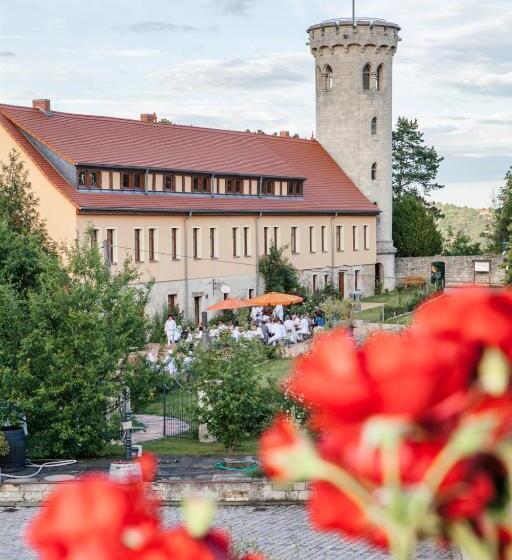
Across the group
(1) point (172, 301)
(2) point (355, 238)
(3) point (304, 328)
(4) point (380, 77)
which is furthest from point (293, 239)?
(3) point (304, 328)

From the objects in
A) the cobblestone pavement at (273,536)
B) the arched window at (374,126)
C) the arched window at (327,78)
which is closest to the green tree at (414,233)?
the arched window at (374,126)

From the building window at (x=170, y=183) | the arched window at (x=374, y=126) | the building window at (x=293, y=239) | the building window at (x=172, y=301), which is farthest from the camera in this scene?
the arched window at (x=374, y=126)

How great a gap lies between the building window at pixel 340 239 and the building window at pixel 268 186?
234 inches

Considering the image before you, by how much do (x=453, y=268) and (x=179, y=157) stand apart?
76.4 feet

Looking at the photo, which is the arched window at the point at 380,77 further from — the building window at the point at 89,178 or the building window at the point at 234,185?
the building window at the point at 89,178

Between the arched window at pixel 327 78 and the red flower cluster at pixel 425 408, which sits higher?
the arched window at pixel 327 78

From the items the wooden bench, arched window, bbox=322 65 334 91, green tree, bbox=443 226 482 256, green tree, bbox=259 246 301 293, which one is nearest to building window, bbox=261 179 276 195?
green tree, bbox=259 246 301 293

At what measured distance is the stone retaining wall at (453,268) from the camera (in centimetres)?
6838

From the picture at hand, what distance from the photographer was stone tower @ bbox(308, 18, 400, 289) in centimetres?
6644

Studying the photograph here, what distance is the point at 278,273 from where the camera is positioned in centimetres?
5503

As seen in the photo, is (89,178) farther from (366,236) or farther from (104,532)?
(104,532)

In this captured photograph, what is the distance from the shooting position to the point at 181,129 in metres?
57.7

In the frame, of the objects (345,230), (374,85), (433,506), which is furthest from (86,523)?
(374,85)

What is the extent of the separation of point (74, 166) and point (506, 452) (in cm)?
4450
